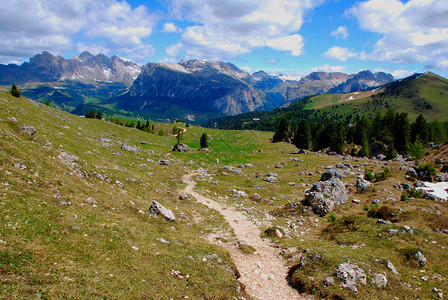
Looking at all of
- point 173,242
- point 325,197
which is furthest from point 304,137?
point 173,242

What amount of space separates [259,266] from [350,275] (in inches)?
300

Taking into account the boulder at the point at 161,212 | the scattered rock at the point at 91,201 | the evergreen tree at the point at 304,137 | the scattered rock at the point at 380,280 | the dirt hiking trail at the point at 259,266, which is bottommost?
the dirt hiking trail at the point at 259,266

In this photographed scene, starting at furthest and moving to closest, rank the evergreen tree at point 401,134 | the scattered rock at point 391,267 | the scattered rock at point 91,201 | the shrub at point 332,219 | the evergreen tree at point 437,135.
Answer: the evergreen tree at point 437,135 < the evergreen tree at point 401,134 < the shrub at point 332,219 < the scattered rock at point 91,201 < the scattered rock at point 391,267

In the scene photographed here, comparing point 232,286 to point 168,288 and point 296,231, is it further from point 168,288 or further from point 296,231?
point 296,231

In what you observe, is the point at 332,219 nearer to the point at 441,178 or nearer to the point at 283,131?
the point at 441,178

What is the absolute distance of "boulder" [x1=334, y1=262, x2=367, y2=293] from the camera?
1619 cm

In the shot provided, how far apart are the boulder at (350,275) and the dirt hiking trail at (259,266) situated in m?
3.22

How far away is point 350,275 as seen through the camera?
1661cm

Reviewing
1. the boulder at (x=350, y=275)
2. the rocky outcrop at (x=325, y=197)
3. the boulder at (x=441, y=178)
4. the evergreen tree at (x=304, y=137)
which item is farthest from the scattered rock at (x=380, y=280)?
the evergreen tree at (x=304, y=137)

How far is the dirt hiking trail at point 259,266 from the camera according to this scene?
57.1 feet

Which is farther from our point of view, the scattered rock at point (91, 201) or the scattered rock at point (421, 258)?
the scattered rock at point (91, 201)

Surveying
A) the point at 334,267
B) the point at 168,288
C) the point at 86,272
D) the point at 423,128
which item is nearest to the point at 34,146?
the point at 86,272

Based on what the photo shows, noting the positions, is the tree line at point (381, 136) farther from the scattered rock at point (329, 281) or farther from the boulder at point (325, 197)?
the scattered rock at point (329, 281)

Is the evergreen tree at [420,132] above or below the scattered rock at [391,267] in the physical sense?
above
